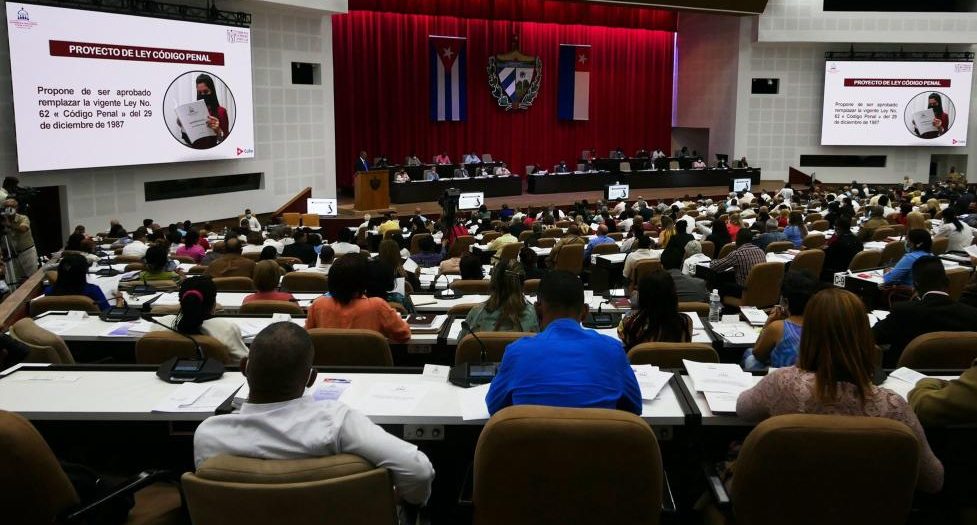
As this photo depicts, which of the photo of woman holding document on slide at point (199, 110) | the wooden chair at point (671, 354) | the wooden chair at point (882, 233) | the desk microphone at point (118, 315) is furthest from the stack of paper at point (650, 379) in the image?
the photo of woman holding document on slide at point (199, 110)

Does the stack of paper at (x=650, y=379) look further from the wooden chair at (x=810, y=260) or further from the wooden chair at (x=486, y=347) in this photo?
the wooden chair at (x=810, y=260)

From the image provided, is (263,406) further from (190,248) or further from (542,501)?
(190,248)

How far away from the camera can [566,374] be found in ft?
8.36

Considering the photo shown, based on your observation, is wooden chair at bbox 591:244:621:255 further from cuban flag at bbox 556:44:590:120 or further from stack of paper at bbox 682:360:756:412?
cuban flag at bbox 556:44:590:120

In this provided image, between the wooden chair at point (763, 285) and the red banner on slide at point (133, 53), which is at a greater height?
the red banner on slide at point (133, 53)

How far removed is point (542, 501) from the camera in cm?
220

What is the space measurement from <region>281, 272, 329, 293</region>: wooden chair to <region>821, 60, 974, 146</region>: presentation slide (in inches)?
740

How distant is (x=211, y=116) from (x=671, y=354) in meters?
12.4

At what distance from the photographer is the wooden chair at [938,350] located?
Result: 3.59m

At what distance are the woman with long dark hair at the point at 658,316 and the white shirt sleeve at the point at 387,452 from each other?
1994mm

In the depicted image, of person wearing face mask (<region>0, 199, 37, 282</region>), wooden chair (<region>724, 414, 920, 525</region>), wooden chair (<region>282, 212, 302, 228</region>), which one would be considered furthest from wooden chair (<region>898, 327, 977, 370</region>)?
wooden chair (<region>282, 212, 302, 228</region>)

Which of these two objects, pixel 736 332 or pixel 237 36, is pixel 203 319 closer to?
pixel 736 332

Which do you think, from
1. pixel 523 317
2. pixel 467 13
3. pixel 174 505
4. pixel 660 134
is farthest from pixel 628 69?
pixel 174 505

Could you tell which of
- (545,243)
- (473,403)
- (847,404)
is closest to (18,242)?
(545,243)
